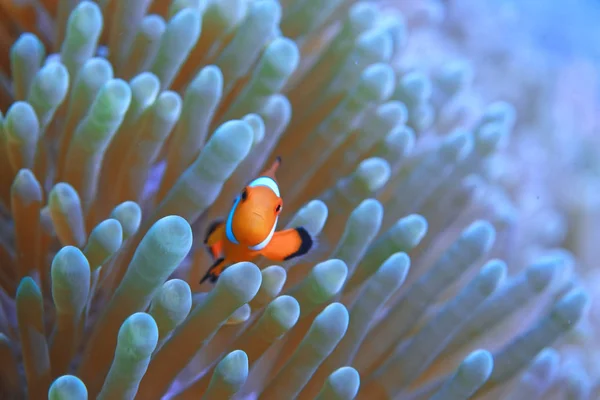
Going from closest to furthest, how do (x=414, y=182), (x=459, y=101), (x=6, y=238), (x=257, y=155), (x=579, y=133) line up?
(x=6, y=238), (x=257, y=155), (x=414, y=182), (x=459, y=101), (x=579, y=133)

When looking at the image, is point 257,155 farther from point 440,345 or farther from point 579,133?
point 579,133

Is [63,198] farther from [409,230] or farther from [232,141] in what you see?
[409,230]

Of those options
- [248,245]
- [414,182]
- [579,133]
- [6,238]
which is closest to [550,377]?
[414,182]

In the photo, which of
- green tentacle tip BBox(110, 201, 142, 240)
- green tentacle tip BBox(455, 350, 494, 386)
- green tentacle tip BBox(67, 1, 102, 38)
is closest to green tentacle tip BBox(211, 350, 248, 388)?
green tentacle tip BBox(110, 201, 142, 240)

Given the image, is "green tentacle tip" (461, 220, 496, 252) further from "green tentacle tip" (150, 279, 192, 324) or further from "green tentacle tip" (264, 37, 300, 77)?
"green tentacle tip" (150, 279, 192, 324)

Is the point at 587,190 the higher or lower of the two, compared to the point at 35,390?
higher

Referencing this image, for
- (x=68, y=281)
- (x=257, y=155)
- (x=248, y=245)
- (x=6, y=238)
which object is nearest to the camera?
(x=68, y=281)

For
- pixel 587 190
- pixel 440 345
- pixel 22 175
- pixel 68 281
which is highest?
pixel 587 190
